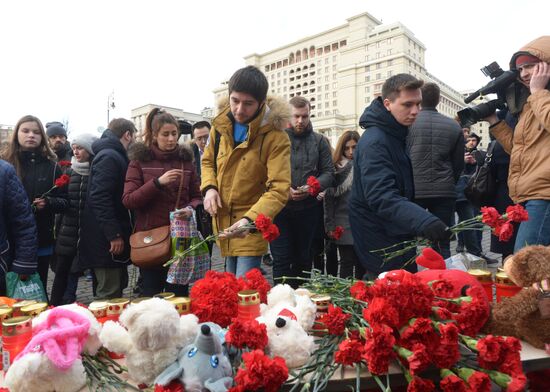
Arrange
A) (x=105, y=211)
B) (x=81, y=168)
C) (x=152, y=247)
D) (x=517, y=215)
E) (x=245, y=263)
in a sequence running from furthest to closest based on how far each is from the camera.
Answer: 1. (x=81, y=168)
2. (x=105, y=211)
3. (x=152, y=247)
4. (x=245, y=263)
5. (x=517, y=215)

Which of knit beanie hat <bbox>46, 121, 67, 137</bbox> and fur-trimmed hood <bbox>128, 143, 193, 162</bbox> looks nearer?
fur-trimmed hood <bbox>128, 143, 193, 162</bbox>

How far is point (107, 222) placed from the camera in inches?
122

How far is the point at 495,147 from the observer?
10.2ft

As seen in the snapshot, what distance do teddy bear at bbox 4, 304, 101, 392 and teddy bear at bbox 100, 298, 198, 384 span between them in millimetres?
64

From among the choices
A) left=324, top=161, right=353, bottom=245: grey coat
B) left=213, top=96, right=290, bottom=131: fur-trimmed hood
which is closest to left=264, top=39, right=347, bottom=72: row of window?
left=324, top=161, right=353, bottom=245: grey coat

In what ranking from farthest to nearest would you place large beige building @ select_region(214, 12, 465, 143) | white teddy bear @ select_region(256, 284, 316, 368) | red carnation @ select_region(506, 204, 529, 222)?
large beige building @ select_region(214, 12, 465, 143) < red carnation @ select_region(506, 204, 529, 222) < white teddy bear @ select_region(256, 284, 316, 368)

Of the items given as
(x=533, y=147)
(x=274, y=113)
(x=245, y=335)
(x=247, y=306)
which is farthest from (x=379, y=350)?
(x=533, y=147)

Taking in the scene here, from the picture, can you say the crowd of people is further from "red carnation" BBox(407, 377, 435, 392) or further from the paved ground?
"red carnation" BBox(407, 377, 435, 392)

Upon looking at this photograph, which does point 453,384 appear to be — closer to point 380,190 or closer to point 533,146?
point 380,190

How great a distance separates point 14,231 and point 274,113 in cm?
194

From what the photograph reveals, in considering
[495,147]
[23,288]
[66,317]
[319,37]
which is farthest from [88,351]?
[319,37]

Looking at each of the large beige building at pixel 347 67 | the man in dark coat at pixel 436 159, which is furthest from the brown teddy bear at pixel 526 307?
the large beige building at pixel 347 67

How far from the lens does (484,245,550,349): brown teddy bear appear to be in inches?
46.1

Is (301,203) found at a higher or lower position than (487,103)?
lower
